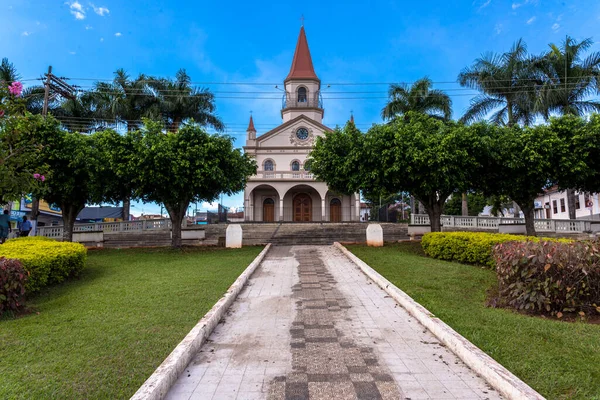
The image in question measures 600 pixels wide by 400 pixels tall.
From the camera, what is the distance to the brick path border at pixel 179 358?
3.02 meters

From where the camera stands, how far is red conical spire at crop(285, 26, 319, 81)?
35562 mm

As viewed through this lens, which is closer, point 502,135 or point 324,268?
point 324,268

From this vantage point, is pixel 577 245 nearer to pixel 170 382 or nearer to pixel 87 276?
pixel 170 382

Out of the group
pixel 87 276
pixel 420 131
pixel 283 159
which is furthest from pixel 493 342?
pixel 283 159

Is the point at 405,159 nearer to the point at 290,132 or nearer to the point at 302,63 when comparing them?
the point at 290,132

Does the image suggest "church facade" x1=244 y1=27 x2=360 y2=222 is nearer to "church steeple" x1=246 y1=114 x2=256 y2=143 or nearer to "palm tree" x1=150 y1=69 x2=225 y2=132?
"church steeple" x1=246 y1=114 x2=256 y2=143

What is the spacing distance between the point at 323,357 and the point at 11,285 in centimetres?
511

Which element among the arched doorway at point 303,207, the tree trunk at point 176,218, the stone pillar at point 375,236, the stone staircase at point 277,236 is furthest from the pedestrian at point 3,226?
the arched doorway at point 303,207

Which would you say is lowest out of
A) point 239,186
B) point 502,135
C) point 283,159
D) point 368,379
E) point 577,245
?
point 368,379

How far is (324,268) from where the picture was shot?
35.0 feet

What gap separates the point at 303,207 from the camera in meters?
32.5

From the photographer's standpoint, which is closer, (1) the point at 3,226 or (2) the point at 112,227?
(1) the point at 3,226

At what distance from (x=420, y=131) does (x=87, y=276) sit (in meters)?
12.3

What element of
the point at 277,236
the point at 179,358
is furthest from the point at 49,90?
the point at 179,358
